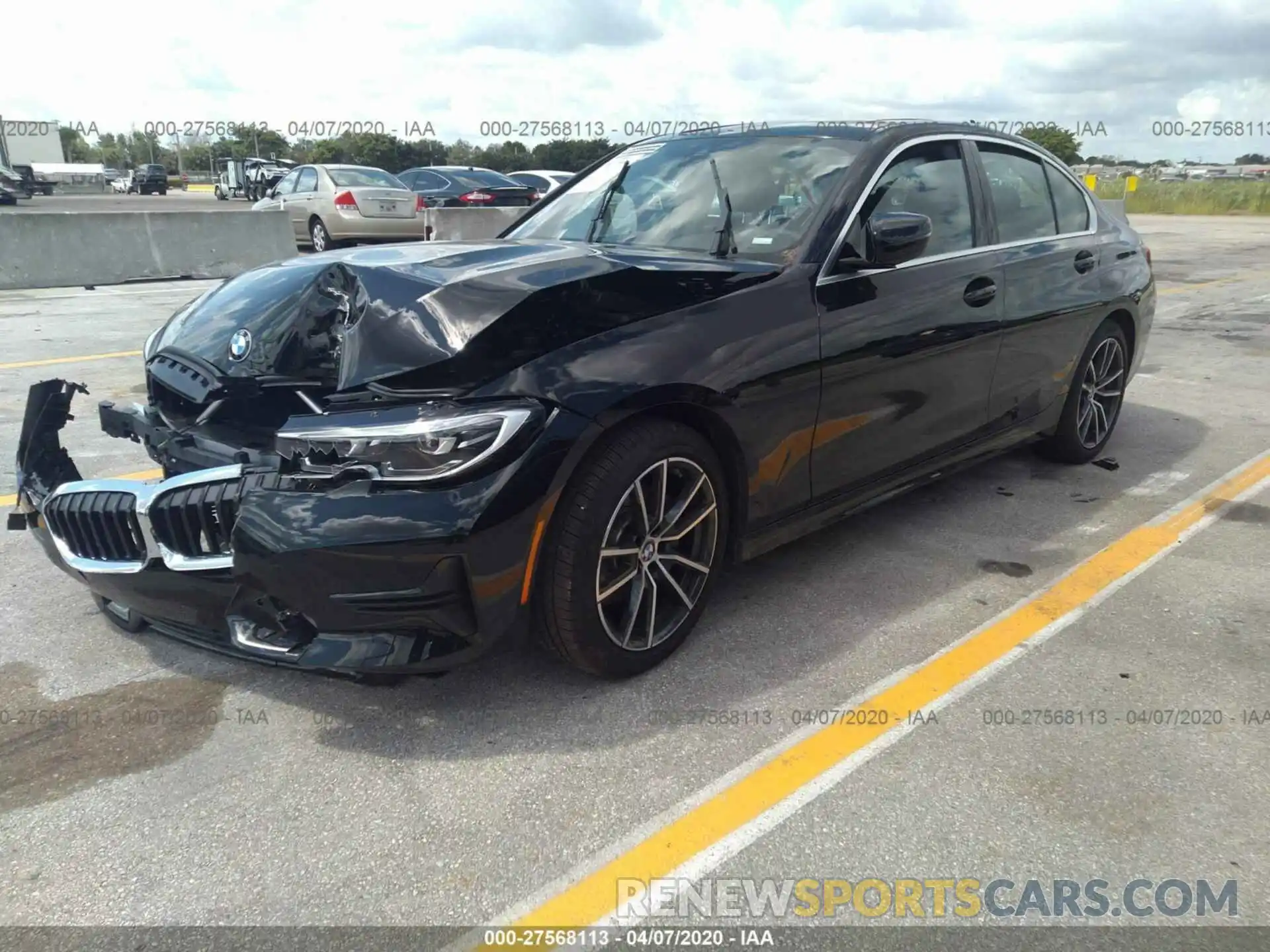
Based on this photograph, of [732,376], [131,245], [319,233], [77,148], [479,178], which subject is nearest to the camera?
[732,376]

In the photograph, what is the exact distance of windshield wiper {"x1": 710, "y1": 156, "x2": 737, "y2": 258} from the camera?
3473 mm

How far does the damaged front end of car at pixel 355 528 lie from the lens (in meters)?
2.41

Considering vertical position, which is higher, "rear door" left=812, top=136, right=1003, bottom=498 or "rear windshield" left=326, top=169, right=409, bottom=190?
"rear windshield" left=326, top=169, right=409, bottom=190

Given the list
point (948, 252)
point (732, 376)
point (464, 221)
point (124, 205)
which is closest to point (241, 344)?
point (732, 376)

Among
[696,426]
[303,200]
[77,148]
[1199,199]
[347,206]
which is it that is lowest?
[696,426]

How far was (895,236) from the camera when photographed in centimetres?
332

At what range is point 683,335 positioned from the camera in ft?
9.32

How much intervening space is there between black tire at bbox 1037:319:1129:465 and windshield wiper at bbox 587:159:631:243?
2479 mm

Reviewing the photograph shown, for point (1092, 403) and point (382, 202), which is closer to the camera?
point (1092, 403)

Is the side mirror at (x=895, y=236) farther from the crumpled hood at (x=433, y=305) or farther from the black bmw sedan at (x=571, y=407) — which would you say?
the crumpled hood at (x=433, y=305)

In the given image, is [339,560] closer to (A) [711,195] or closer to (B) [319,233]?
(A) [711,195]

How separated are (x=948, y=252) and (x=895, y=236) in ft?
2.21

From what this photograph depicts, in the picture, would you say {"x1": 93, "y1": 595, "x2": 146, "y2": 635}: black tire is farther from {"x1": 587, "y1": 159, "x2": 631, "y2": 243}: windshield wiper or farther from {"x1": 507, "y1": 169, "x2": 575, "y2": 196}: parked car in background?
{"x1": 507, "y1": 169, "x2": 575, "y2": 196}: parked car in background

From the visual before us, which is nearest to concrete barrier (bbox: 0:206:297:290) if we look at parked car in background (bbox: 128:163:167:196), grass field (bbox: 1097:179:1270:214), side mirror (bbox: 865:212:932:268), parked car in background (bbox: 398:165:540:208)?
parked car in background (bbox: 398:165:540:208)
